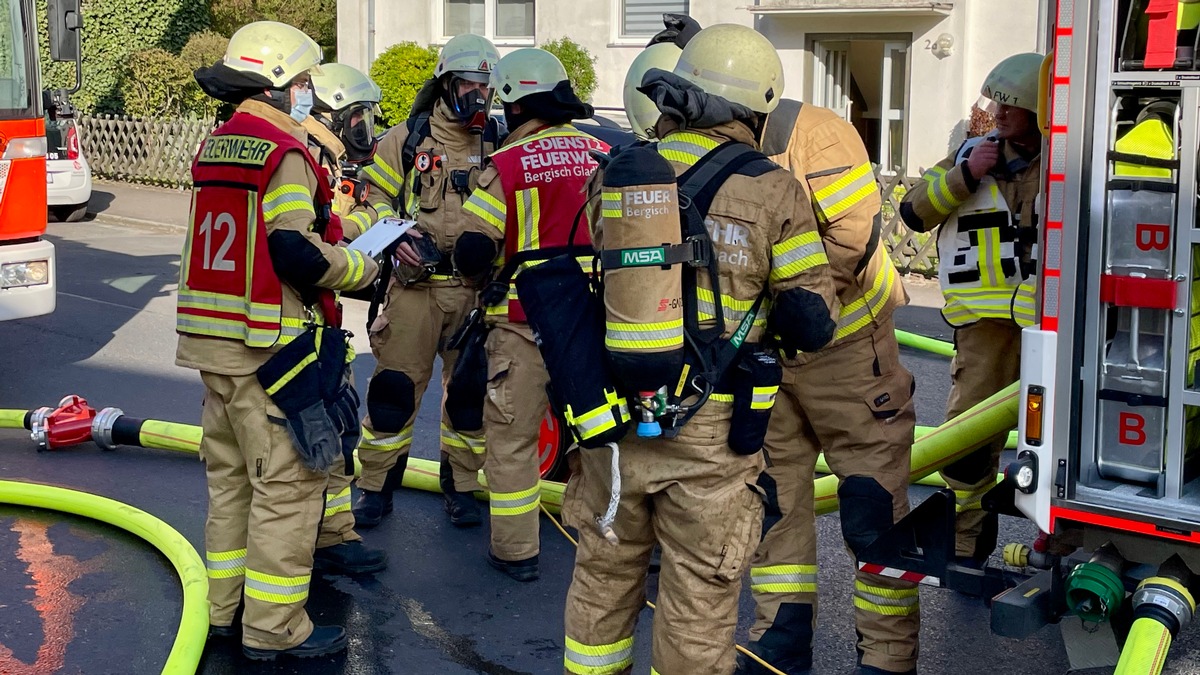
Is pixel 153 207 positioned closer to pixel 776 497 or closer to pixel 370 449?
pixel 370 449

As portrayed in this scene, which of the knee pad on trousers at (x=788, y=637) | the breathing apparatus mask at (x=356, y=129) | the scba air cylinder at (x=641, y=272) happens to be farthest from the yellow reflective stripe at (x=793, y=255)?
the breathing apparatus mask at (x=356, y=129)

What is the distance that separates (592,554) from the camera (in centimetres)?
361

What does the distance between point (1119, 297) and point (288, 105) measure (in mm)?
2798

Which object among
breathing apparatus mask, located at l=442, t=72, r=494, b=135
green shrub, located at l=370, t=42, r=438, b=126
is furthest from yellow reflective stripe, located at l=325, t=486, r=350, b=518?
green shrub, located at l=370, t=42, r=438, b=126

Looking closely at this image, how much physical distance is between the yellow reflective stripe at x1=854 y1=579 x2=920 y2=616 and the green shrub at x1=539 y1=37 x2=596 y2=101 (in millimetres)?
14017

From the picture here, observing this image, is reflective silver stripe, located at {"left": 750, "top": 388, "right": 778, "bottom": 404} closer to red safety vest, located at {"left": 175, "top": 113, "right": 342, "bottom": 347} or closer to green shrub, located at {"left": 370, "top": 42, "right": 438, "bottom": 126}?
red safety vest, located at {"left": 175, "top": 113, "right": 342, "bottom": 347}

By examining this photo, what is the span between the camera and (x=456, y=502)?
600 cm

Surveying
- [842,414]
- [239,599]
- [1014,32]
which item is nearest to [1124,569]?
[842,414]

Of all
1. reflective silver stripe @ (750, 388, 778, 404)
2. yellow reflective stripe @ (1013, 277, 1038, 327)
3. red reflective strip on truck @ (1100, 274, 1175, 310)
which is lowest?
reflective silver stripe @ (750, 388, 778, 404)

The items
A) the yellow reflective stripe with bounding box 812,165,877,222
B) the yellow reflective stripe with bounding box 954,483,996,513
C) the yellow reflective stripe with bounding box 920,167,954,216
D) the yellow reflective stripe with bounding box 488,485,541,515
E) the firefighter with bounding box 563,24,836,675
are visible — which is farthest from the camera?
the yellow reflective stripe with bounding box 488,485,541,515

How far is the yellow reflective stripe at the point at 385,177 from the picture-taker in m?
5.94

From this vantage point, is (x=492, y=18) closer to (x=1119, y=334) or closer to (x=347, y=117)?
(x=347, y=117)

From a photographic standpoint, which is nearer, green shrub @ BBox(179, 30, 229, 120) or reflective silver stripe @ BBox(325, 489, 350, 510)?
reflective silver stripe @ BBox(325, 489, 350, 510)

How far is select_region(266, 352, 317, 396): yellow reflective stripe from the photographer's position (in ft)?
14.5
